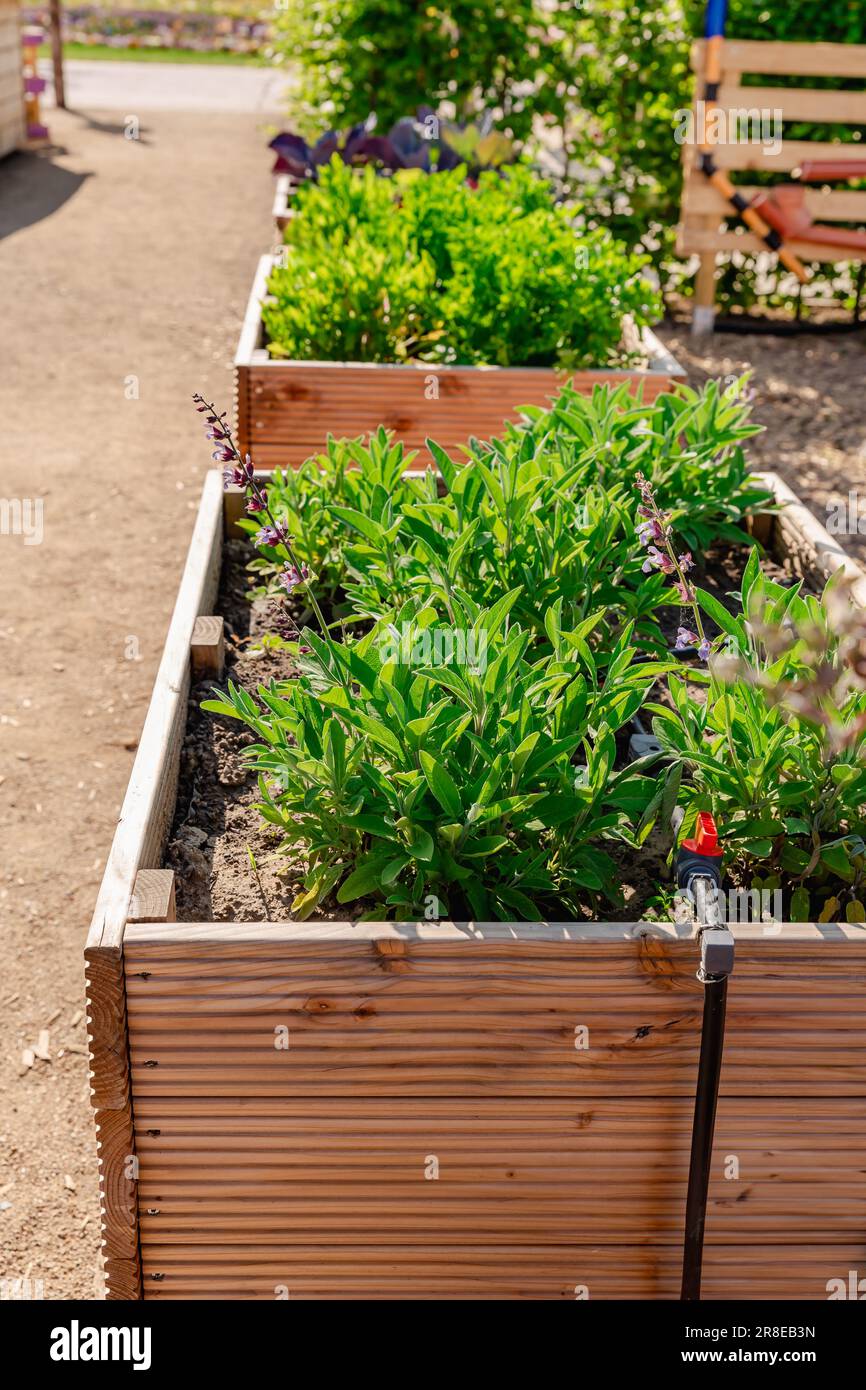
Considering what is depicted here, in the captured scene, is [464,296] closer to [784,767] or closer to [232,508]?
[232,508]

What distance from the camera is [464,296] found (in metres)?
4.25

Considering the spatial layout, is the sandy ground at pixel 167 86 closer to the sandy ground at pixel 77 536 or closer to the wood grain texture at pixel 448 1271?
the sandy ground at pixel 77 536

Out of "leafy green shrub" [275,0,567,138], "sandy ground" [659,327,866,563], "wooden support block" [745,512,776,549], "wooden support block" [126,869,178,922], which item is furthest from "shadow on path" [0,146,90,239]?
"wooden support block" [126,869,178,922]

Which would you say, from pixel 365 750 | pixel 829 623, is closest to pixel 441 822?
pixel 365 750

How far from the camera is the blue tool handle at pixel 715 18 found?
6.69m

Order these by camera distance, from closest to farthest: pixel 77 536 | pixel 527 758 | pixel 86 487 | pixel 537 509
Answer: pixel 527 758, pixel 537 509, pixel 77 536, pixel 86 487

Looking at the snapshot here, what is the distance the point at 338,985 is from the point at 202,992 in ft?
0.58

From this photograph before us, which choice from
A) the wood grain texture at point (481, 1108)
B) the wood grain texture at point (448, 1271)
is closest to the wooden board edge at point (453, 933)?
the wood grain texture at point (481, 1108)

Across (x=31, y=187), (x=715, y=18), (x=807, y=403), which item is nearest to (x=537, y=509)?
(x=807, y=403)

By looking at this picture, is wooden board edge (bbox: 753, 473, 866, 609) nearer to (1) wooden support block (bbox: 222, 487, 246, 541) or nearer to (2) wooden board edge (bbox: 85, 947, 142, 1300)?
(1) wooden support block (bbox: 222, 487, 246, 541)

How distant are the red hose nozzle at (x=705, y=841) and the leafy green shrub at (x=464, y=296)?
2621mm

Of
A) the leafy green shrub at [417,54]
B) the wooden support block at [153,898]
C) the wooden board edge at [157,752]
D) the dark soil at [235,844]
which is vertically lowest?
the dark soil at [235,844]

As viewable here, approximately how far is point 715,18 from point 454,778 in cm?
588
